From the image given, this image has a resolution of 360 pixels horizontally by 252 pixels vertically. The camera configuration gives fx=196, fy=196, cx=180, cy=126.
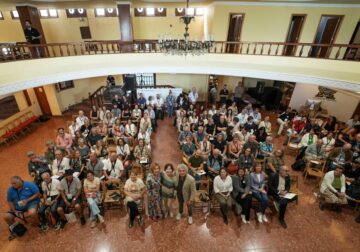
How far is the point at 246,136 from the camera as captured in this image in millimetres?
5867

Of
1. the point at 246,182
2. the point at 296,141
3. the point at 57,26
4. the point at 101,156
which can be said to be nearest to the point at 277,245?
the point at 246,182

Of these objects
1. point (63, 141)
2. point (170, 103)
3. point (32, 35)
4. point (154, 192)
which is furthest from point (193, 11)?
point (154, 192)

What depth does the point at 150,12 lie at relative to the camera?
10.2 metres

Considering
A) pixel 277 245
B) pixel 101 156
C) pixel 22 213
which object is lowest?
pixel 277 245

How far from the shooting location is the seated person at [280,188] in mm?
4055

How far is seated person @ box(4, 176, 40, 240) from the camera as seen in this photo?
Answer: 3641 millimetres

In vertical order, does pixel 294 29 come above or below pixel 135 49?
above

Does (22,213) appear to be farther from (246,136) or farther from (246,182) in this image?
→ (246,136)

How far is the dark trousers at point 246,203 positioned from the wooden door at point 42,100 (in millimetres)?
9199

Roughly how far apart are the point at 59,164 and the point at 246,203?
13.8 ft

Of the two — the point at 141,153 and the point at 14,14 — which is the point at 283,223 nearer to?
the point at 141,153

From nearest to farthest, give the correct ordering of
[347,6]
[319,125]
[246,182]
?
[246,182], [319,125], [347,6]

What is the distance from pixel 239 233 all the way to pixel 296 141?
3.91 metres

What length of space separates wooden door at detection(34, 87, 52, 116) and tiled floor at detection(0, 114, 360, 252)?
5.65 m
